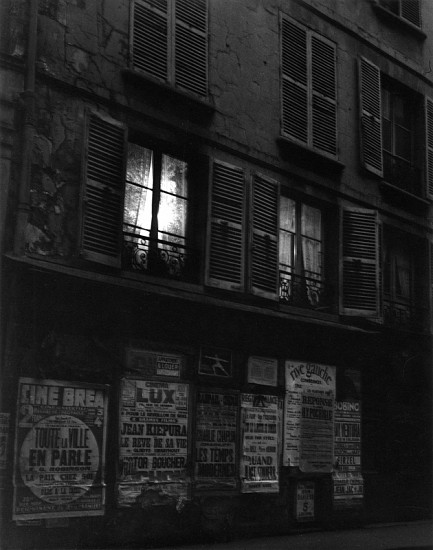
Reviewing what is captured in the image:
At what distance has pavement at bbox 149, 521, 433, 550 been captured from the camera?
9.53 meters

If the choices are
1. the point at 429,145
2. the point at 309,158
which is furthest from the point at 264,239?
the point at 429,145

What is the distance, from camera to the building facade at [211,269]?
8641 mm

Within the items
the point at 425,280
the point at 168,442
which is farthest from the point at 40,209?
the point at 425,280

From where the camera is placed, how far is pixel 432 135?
49.0ft

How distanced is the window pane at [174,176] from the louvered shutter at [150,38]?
3.37ft

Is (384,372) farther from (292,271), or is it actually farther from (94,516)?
(94,516)

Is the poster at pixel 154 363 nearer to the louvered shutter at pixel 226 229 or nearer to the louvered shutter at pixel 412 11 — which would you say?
the louvered shutter at pixel 226 229

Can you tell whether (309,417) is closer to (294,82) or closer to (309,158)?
(309,158)

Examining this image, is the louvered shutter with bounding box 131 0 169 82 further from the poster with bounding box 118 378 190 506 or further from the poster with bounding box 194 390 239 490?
the poster with bounding box 194 390 239 490

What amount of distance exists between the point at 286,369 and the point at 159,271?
2.63 m

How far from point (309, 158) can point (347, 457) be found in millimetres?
4476

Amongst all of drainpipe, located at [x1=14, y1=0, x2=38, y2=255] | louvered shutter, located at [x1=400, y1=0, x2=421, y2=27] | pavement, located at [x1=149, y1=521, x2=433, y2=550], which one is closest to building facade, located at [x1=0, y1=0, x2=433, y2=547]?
drainpipe, located at [x1=14, y1=0, x2=38, y2=255]

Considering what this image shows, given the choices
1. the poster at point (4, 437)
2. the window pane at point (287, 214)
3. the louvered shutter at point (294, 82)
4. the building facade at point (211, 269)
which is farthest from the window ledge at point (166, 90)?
the poster at point (4, 437)

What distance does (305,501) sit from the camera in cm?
1159
